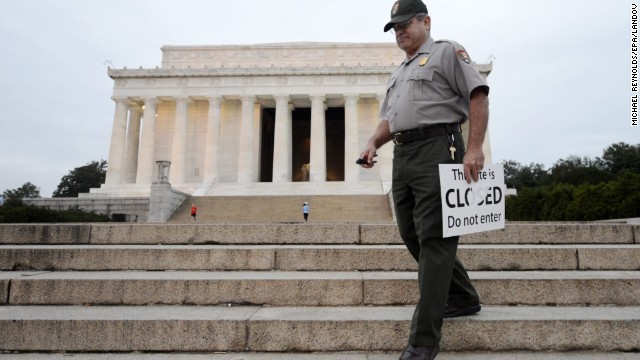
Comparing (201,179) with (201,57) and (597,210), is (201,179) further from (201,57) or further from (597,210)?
(597,210)

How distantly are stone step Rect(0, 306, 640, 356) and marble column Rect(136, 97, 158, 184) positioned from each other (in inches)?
1598

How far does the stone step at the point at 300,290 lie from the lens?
13.9ft

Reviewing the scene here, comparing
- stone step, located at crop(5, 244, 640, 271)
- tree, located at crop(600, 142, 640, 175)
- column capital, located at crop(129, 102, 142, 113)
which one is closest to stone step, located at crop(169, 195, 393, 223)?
column capital, located at crop(129, 102, 142, 113)

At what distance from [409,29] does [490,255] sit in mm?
3244

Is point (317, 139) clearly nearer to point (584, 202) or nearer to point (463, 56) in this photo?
point (584, 202)

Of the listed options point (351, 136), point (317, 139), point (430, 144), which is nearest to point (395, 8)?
point (430, 144)

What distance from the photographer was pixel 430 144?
11.1 ft

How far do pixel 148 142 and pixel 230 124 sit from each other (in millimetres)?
8970

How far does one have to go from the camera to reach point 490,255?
17.3 ft

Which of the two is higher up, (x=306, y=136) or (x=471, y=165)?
(x=306, y=136)

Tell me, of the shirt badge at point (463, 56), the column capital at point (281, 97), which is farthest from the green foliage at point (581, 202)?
the column capital at point (281, 97)

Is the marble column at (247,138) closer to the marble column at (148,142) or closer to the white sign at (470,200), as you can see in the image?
the marble column at (148,142)

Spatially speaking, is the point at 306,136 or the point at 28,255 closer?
the point at 28,255

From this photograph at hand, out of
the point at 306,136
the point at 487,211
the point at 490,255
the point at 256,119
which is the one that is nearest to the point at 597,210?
the point at 490,255
